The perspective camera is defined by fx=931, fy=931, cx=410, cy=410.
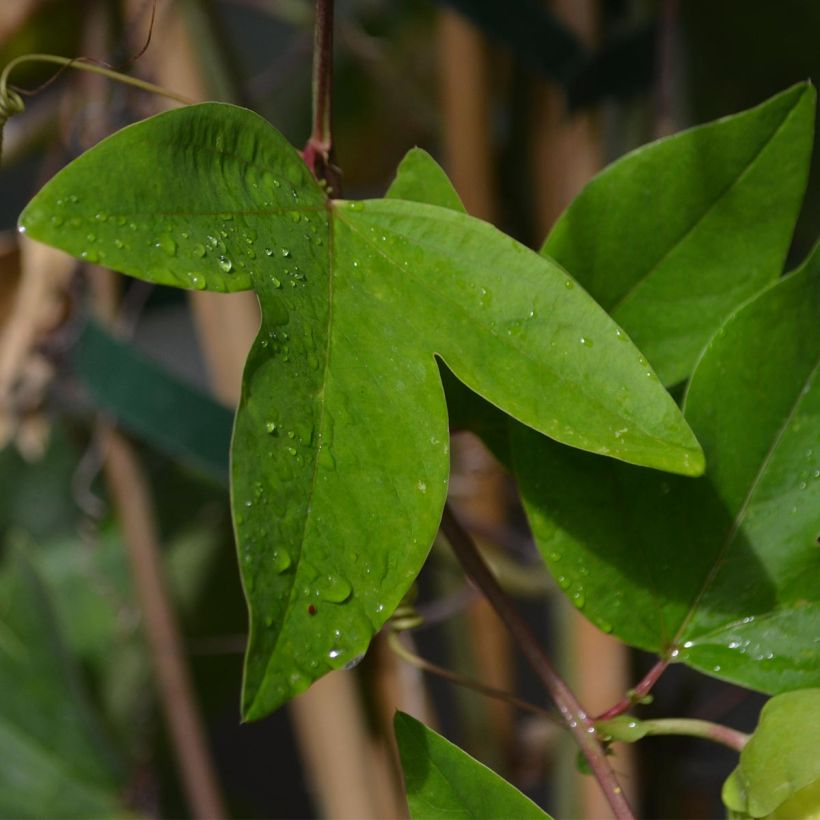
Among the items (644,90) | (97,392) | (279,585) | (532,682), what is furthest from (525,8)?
(532,682)

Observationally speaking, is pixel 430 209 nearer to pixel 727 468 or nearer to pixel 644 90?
pixel 727 468

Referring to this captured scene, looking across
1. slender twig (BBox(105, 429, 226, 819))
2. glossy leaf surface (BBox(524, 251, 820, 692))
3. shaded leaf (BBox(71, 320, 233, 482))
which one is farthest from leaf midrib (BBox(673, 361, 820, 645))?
slender twig (BBox(105, 429, 226, 819))

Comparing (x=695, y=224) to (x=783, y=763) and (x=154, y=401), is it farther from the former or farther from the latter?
(x=154, y=401)

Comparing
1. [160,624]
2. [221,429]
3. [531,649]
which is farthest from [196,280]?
[160,624]

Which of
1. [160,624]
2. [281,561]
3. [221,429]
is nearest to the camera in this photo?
[281,561]

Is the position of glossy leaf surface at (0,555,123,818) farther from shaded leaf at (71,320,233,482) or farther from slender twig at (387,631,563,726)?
slender twig at (387,631,563,726)

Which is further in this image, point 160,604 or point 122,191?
point 160,604
